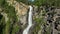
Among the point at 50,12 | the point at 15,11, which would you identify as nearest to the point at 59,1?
the point at 50,12

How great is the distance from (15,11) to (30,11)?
153 cm

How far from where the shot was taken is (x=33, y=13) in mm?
25172

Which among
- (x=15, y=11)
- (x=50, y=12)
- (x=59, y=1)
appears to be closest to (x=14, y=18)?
(x=15, y=11)

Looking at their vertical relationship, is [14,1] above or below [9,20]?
above

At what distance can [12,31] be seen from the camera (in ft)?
80.4

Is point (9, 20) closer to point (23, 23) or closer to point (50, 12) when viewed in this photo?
point (23, 23)

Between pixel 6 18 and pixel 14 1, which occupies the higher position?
pixel 14 1

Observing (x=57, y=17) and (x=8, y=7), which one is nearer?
(x=57, y=17)

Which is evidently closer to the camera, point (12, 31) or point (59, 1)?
point (12, 31)

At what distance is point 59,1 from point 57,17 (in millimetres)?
4580

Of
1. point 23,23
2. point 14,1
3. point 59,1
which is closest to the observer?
point 23,23

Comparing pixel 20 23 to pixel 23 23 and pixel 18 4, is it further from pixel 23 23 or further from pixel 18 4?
pixel 18 4

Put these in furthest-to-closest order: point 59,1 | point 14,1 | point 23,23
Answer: point 59,1, point 14,1, point 23,23

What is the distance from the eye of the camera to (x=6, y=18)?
82.8ft
